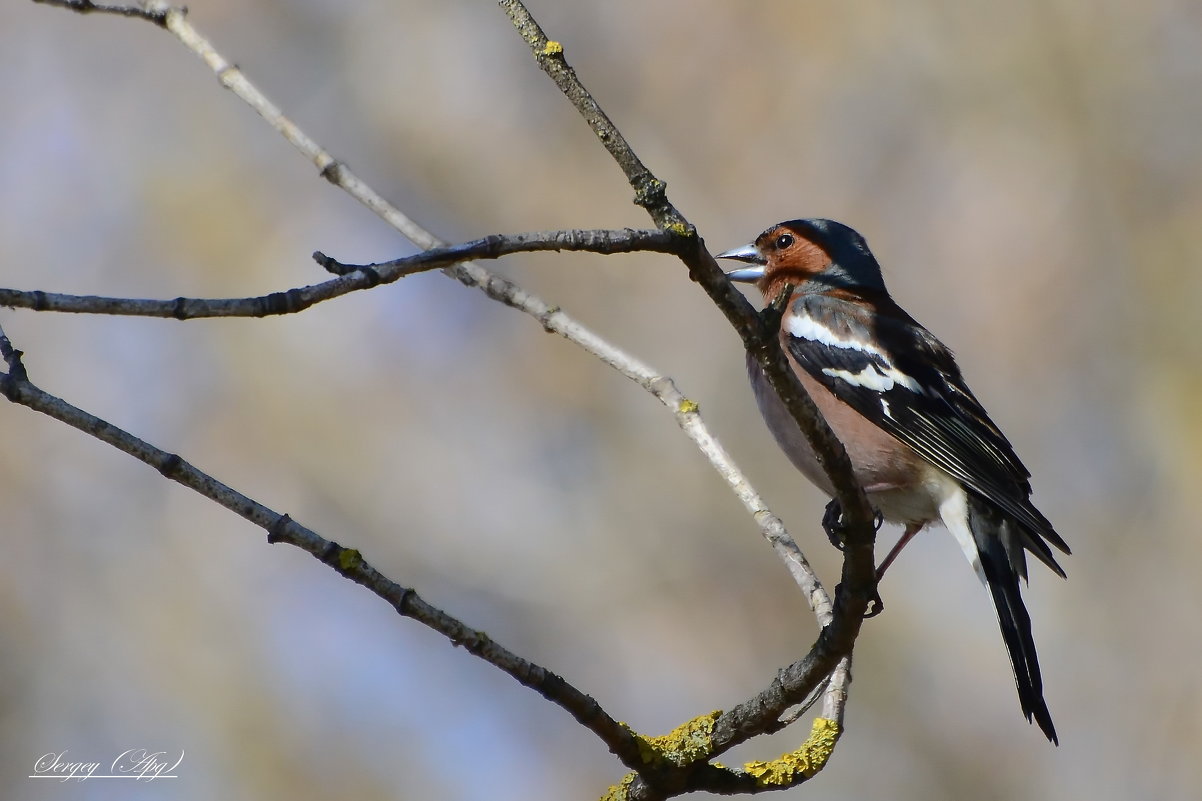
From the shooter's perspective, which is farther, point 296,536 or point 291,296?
point 296,536

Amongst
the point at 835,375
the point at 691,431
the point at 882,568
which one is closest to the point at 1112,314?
the point at 835,375

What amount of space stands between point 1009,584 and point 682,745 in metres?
2.41

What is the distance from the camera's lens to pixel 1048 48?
34.2ft

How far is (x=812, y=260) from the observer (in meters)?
6.46

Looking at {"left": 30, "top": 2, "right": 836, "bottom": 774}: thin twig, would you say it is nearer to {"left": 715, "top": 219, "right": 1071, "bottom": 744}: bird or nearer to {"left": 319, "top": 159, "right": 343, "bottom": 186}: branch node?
{"left": 319, "top": 159, "right": 343, "bottom": 186}: branch node

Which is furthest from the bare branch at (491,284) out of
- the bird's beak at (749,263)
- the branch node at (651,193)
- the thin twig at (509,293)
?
the bird's beak at (749,263)

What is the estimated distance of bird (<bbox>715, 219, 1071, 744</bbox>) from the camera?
16.4 feet

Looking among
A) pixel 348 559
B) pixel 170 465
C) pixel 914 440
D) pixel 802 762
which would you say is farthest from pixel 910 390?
pixel 170 465

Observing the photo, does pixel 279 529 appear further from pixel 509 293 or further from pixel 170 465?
pixel 509 293

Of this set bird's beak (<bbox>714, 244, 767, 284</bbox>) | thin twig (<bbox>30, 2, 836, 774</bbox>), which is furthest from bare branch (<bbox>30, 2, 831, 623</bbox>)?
bird's beak (<bbox>714, 244, 767, 284</bbox>)

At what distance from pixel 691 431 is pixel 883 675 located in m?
5.54

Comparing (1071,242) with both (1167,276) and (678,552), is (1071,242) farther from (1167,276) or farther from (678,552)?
(678,552)

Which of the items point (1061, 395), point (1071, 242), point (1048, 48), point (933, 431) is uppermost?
point (1048, 48)

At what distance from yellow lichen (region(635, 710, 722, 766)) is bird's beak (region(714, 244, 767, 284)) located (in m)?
3.64
